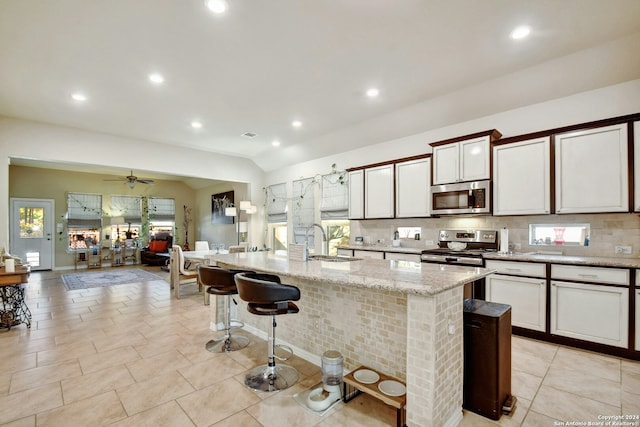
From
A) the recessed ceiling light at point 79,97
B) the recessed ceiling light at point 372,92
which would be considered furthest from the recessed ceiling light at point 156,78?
the recessed ceiling light at point 372,92

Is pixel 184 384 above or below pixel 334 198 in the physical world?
Result: below

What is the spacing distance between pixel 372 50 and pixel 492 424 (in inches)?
128

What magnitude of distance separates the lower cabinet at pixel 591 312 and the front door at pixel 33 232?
39.1 feet

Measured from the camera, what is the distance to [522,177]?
368cm

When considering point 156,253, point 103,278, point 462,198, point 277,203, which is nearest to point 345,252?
point 462,198

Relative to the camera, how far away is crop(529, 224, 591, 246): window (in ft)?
11.7

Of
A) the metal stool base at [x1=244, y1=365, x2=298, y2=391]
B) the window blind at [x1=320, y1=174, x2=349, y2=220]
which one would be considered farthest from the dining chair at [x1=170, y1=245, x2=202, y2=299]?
the metal stool base at [x1=244, y1=365, x2=298, y2=391]

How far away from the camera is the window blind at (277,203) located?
301 inches

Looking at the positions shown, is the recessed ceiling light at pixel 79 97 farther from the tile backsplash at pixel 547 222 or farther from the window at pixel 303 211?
the tile backsplash at pixel 547 222

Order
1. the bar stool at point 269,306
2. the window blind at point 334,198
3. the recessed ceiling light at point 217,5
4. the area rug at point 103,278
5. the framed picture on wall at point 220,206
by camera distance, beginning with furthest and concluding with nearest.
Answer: the framed picture on wall at point 220,206 < the area rug at point 103,278 < the window blind at point 334,198 < the recessed ceiling light at point 217,5 < the bar stool at point 269,306

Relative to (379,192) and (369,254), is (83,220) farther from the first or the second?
(379,192)

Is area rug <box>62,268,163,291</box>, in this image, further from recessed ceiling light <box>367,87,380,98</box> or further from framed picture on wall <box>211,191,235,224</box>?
recessed ceiling light <box>367,87,380,98</box>

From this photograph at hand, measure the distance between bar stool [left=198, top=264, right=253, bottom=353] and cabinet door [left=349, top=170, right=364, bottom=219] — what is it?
295 centimetres

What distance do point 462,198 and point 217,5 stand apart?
11.8 feet
